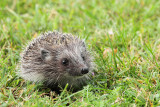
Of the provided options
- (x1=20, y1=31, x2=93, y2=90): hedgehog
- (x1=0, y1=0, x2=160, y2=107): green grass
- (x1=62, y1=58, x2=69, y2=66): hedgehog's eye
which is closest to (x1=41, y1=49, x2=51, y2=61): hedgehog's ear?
(x1=20, y1=31, x2=93, y2=90): hedgehog

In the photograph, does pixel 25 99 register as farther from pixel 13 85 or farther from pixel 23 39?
pixel 23 39

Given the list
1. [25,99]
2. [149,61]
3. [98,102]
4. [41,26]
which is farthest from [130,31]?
[25,99]

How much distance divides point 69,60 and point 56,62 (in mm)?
324

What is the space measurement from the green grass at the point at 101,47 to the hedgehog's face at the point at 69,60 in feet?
1.27

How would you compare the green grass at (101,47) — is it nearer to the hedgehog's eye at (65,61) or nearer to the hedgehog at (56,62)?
the hedgehog at (56,62)

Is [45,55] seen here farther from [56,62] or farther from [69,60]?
[69,60]

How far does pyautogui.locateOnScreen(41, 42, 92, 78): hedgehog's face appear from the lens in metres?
5.15

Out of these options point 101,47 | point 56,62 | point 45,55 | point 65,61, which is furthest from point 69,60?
point 101,47

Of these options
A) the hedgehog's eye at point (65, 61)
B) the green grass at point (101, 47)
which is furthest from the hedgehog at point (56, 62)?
the green grass at point (101, 47)

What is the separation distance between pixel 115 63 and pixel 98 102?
139cm

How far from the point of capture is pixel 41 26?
795 centimetres

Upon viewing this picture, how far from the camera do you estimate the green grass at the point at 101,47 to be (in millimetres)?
4699

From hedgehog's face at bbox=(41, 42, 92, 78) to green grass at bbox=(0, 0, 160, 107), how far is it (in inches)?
15.2

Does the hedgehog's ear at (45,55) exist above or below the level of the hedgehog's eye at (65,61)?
above
